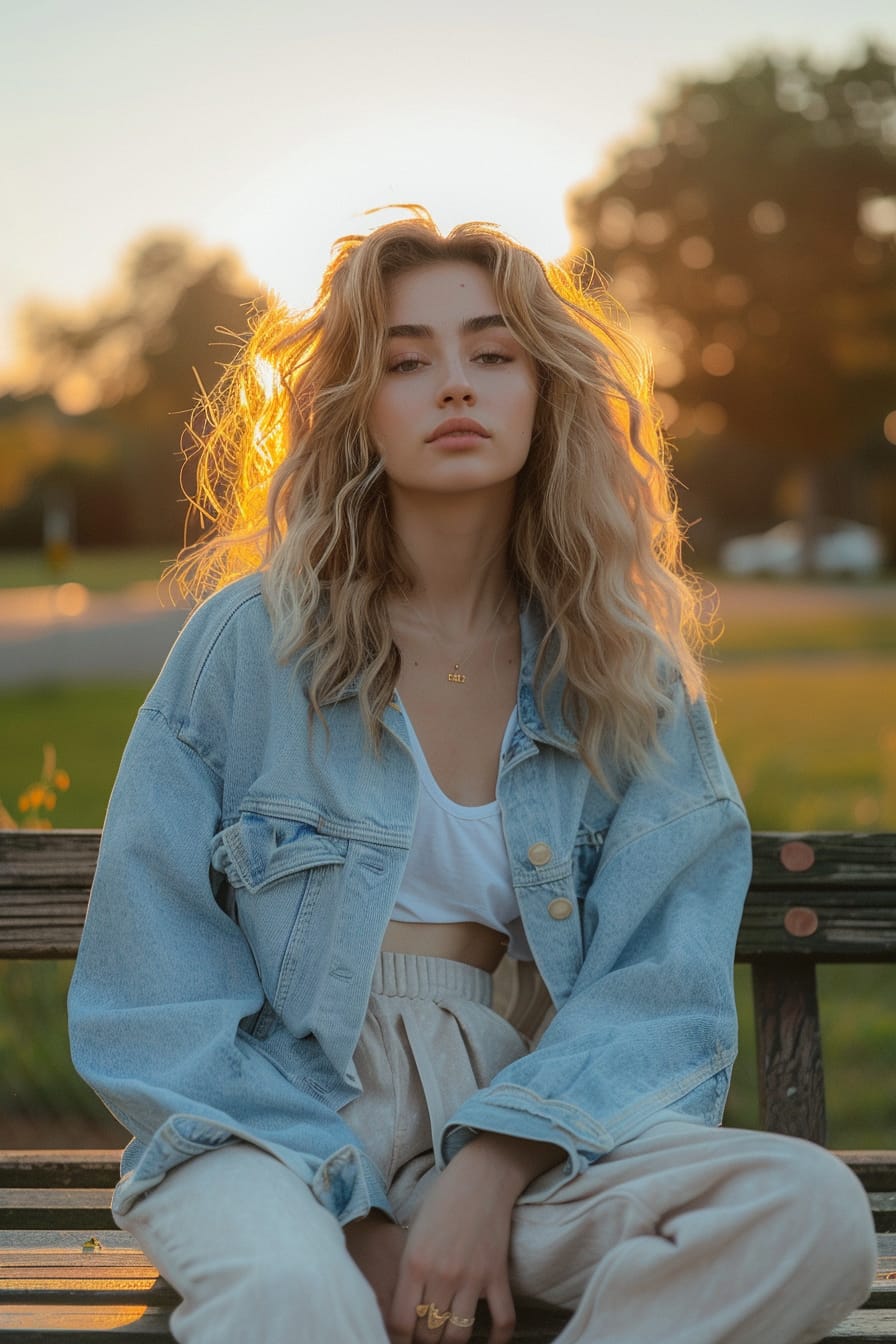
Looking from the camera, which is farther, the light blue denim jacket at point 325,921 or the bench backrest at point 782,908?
the bench backrest at point 782,908

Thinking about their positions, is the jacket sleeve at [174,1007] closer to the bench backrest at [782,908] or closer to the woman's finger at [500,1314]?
the woman's finger at [500,1314]

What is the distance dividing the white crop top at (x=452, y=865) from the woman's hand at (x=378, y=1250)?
476 millimetres

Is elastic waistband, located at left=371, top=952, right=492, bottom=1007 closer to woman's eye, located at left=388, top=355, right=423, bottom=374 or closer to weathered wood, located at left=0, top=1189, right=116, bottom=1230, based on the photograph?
weathered wood, located at left=0, top=1189, right=116, bottom=1230

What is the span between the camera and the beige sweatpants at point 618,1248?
6.31 feet

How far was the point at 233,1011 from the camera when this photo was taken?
93.1 inches

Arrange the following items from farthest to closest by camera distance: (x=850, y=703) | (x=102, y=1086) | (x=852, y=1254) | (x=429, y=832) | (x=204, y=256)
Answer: (x=204, y=256)
(x=850, y=703)
(x=429, y=832)
(x=102, y=1086)
(x=852, y=1254)

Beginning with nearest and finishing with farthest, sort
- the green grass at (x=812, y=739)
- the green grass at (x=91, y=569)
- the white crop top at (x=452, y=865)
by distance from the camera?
the white crop top at (x=452, y=865)
the green grass at (x=812, y=739)
the green grass at (x=91, y=569)

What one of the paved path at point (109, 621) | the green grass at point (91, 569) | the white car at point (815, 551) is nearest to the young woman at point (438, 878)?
the paved path at point (109, 621)

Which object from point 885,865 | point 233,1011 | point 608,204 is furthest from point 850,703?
point 608,204

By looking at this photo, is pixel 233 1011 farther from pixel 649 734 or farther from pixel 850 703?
pixel 850 703

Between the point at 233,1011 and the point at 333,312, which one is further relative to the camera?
the point at 333,312

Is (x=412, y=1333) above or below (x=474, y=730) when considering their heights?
below

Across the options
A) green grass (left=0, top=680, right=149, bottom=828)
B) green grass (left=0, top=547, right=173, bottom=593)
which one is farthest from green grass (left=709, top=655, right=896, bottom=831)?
green grass (left=0, top=547, right=173, bottom=593)

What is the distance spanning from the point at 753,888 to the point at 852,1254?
94 cm
